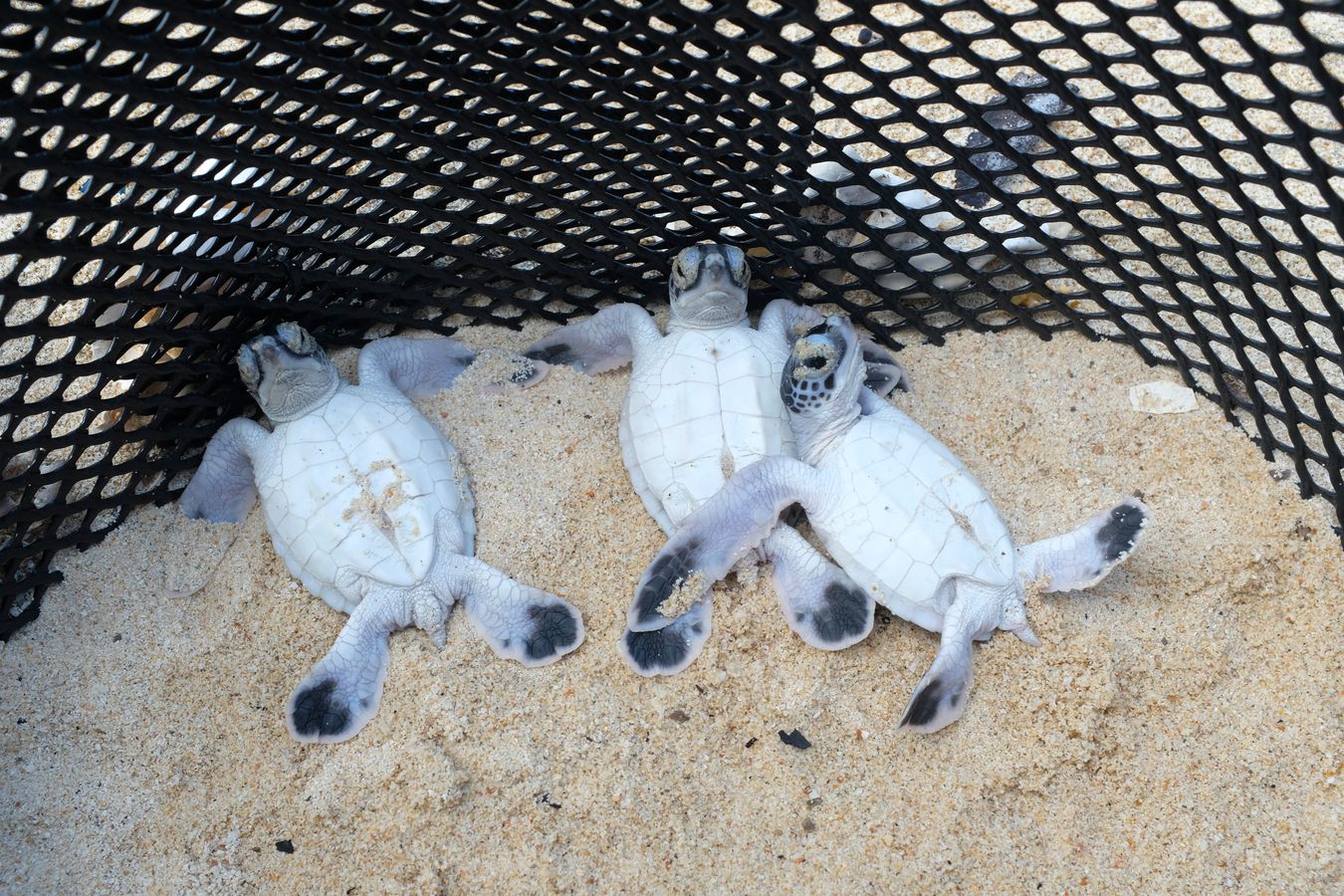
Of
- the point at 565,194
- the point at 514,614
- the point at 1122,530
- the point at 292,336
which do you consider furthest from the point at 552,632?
the point at 1122,530

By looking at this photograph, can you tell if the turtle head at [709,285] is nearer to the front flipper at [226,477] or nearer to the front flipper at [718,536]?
the front flipper at [718,536]

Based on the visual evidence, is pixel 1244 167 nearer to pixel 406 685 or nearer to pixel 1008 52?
pixel 1008 52

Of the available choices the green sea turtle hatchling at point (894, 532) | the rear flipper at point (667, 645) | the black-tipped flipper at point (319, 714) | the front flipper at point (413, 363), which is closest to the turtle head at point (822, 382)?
the green sea turtle hatchling at point (894, 532)

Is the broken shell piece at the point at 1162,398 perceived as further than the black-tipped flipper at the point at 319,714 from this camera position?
Yes

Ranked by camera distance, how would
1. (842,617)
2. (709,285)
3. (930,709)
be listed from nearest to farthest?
(930,709), (842,617), (709,285)

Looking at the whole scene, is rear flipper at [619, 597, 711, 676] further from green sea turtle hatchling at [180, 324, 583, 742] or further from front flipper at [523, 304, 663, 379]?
front flipper at [523, 304, 663, 379]

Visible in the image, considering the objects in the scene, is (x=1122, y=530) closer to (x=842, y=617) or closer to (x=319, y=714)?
(x=842, y=617)

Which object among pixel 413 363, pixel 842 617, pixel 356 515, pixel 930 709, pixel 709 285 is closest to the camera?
pixel 930 709
